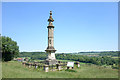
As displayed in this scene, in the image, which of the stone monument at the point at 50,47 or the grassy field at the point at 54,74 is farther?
the stone monument at the point at 50,47

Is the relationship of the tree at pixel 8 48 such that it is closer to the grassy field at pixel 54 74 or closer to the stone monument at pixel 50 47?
the stone monument at pixel 50 47

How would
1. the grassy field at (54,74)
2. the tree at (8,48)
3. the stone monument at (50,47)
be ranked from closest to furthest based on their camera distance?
the grassy field at (54,74)
the stone monument at (50,47)
the tree at (8,48)

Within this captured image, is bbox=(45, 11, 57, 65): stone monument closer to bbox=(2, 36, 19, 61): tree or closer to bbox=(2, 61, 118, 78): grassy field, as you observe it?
bbox=(2, 61, 118, 78): grassy field

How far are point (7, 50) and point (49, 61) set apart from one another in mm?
16072

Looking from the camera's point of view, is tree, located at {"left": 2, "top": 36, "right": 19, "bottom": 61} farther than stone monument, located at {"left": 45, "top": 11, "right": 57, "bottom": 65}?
Yes

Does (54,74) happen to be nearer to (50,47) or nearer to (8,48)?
(50,47)

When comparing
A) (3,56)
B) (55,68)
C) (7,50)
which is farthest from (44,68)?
(3,56)

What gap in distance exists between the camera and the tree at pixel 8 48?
3105cm

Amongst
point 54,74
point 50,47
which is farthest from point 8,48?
point 54,74

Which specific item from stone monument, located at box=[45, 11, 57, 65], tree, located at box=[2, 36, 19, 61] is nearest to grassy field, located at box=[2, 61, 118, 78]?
stone monument, located at box=[45, 11, 57, 65]

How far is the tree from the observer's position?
31052 millimetres

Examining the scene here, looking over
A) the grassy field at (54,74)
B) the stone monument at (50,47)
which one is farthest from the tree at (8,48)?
the grassy field at (54,74)

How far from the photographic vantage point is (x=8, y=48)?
3122 cm

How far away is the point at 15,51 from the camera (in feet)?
111
